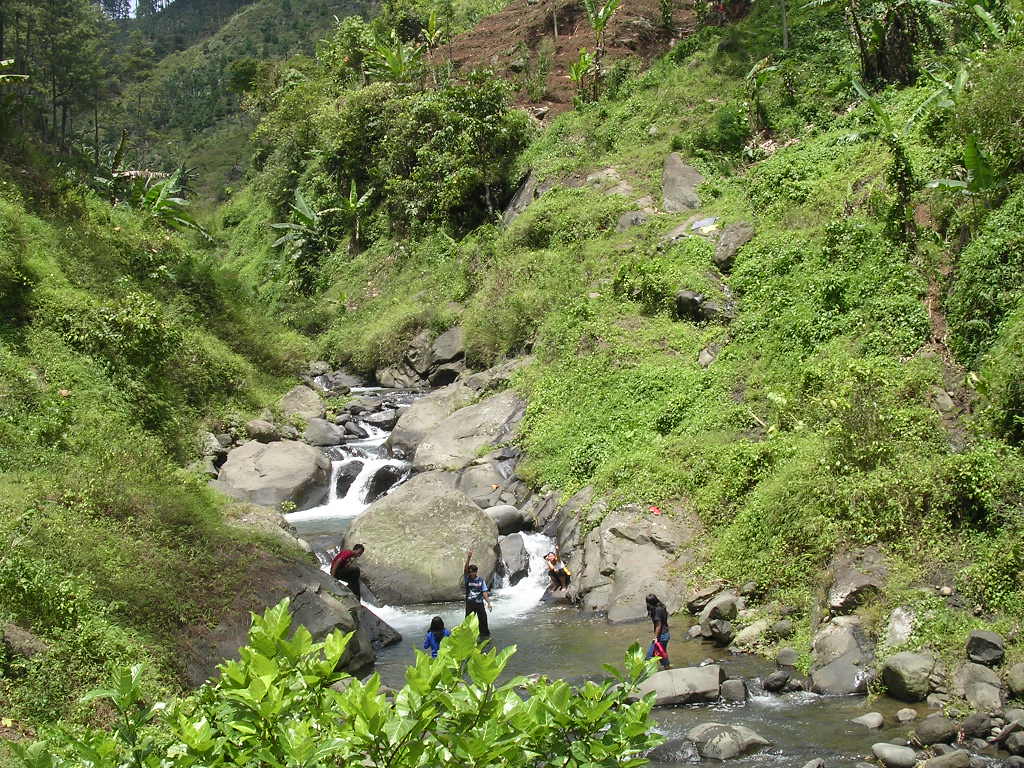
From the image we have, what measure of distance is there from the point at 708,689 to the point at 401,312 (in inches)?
796

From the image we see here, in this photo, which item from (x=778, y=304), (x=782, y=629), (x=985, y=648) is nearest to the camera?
(x=985, y=648)

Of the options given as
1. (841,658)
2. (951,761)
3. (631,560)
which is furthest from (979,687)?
(631,560)

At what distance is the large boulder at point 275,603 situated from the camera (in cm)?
1102

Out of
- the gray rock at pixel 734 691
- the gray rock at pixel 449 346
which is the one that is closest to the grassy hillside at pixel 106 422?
the gray rock at pixel 449 346

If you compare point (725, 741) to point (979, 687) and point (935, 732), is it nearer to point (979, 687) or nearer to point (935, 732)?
point (935, 732)

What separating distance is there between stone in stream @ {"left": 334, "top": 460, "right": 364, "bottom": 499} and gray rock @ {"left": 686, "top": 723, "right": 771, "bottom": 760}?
42.3 feet

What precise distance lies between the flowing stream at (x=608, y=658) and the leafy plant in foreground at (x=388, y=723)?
5777 mm

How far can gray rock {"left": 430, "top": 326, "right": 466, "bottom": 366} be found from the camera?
2639 cm

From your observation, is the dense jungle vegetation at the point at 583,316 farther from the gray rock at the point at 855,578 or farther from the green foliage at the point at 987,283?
the gray rock at the point at 855,578

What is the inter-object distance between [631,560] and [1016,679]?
6289 millimetres

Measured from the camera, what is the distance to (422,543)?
1587 cm

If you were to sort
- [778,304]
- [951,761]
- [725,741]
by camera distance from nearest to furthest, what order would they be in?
[951,761], [725,741], [778,304]

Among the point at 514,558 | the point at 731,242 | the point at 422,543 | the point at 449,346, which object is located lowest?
the point at 514,558

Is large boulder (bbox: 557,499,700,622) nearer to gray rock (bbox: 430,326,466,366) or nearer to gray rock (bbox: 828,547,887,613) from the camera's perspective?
gray rock (bbox: 828,547,887,613)
